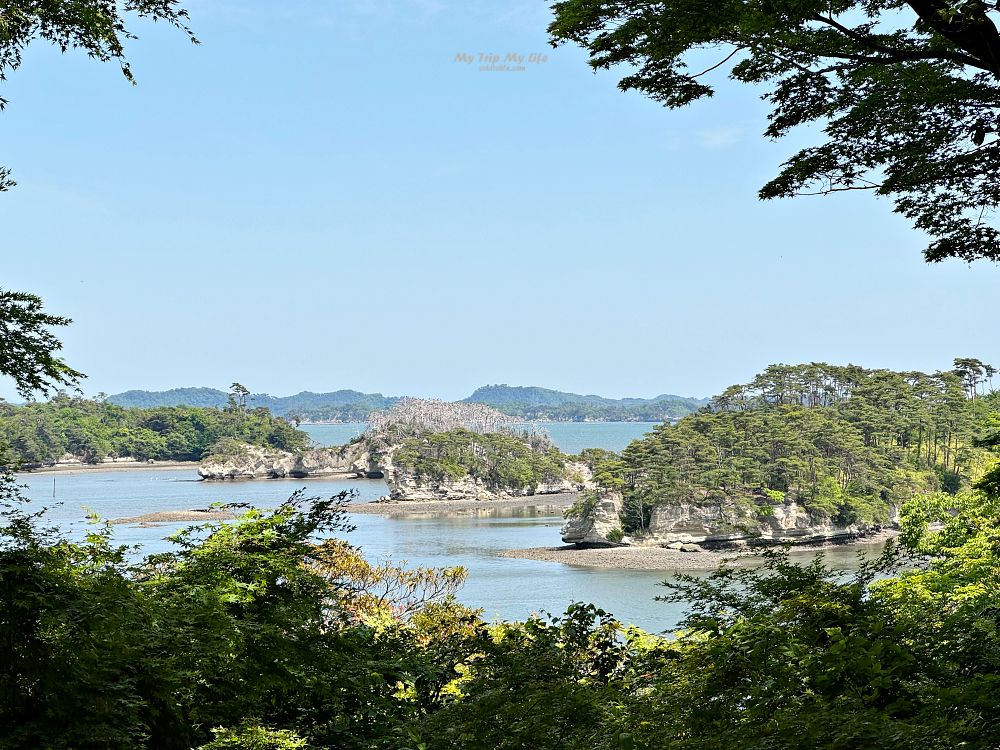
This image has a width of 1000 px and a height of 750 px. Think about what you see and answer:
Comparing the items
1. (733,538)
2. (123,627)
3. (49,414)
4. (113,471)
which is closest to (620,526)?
(733,538)

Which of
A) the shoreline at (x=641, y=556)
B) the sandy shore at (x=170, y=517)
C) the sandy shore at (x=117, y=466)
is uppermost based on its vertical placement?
the sandy shore at (x=117, y=466)

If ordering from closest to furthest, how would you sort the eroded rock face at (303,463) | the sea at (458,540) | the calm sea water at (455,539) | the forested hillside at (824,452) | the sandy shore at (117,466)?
the sea at (458,540)
the calm sea water at (455,539)
the forested hillside at (824,452)
the eroded rock face at (303,463)
the sandy shore at (117,466)

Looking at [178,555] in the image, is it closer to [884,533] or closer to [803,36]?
[803,36]

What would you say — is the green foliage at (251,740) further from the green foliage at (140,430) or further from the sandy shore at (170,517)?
the green foliage at (140,430)

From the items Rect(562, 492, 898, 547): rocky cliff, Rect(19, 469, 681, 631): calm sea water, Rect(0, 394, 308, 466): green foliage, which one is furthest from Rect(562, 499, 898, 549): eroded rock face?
Rect(0, 394, 308, 466): green foliage

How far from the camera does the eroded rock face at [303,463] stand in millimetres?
79625

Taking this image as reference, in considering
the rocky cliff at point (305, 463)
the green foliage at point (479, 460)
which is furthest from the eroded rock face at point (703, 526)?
the rocky cliff at point (305, 463)

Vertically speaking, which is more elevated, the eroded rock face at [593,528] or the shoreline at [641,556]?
the eroded rock face at [593,528]

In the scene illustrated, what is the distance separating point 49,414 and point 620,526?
219 ft

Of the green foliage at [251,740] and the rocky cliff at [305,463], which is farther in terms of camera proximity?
the rocky cliff at [305,463]

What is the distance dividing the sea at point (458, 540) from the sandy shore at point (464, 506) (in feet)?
4.83

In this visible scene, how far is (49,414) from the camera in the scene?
87000 mm

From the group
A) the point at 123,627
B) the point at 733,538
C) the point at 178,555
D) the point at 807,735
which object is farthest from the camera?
the point at 733,538

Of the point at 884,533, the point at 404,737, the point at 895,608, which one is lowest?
the point at 884,533
